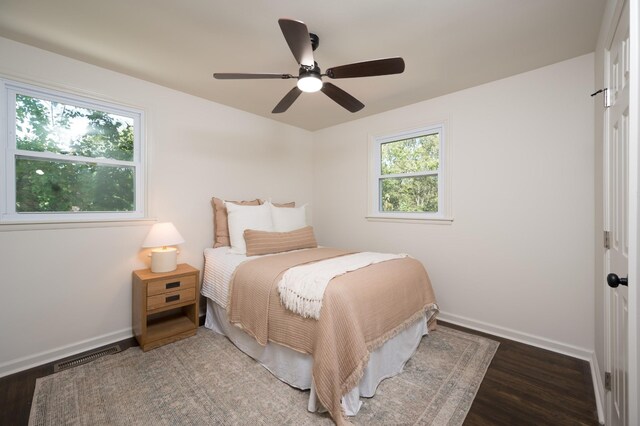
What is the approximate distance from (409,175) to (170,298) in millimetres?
2894

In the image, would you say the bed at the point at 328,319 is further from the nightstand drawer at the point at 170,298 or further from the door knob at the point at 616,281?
the door knob at the point at 616,281

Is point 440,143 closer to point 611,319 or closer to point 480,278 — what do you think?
point 480,278

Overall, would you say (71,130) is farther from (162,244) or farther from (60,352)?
(60,352)

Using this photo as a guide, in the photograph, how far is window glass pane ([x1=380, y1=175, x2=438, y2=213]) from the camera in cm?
312

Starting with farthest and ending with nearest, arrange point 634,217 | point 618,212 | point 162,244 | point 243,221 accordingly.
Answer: point 243,221
point 162,244
point 618,212
point 634,217

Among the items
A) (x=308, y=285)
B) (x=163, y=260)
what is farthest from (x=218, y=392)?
(x=163, y=260)

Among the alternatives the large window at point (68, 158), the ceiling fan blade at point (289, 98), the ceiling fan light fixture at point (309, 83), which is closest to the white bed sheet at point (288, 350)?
the large window at point (68, 158)

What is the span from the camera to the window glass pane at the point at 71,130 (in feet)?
6.95

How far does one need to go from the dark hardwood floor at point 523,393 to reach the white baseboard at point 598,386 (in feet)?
0.08

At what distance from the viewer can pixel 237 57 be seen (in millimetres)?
2203

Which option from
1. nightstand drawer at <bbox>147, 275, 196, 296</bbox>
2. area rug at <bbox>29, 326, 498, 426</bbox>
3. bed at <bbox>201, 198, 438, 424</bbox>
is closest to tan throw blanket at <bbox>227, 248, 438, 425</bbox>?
bed at <bbox>201, 198, 438, 424</bbox>

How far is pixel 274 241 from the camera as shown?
113 inches

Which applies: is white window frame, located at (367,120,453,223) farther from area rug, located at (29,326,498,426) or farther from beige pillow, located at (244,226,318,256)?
area rug, located at (29,326,498,426)

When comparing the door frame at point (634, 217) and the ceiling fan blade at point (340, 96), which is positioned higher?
the ceiling fan blade at point (340, 96)
